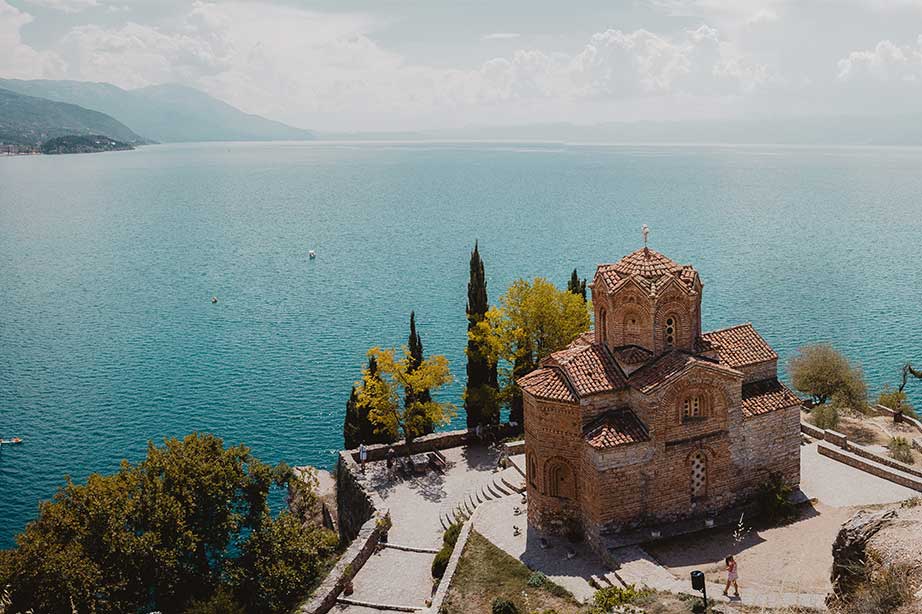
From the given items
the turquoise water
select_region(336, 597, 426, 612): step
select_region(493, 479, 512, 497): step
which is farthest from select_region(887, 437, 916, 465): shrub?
select_region(336, 597, 426, 612): step

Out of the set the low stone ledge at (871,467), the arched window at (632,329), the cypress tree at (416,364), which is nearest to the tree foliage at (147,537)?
the cypress tree at (416,364)

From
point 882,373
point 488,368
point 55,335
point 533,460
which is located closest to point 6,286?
point 55,335

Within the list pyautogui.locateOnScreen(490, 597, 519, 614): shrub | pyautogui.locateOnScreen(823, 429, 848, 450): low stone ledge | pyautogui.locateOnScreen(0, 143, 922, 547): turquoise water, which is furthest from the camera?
pyautogui.locateOnScreen(0, 143, 922, 547): turquoise water

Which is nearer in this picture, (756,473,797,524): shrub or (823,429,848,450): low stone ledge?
(756,473,797,524): shrub

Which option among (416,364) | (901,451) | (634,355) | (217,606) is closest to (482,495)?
(634,355)

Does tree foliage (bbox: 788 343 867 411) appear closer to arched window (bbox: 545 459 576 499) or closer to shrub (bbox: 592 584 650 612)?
arched window (bbox: 545 459 576 499)

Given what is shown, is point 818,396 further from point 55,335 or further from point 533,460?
point 55,335
